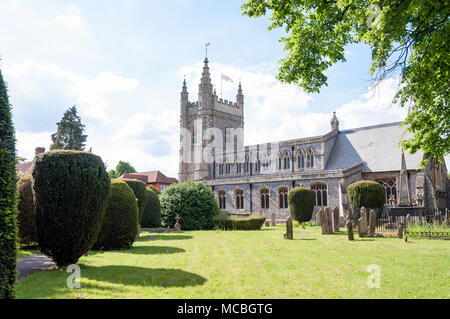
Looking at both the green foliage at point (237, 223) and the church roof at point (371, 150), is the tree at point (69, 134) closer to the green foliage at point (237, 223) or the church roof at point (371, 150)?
the green foliage at point (237, 223)

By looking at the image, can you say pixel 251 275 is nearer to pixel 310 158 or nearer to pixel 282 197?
pixel 282 197

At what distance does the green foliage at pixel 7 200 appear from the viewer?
17.2ft

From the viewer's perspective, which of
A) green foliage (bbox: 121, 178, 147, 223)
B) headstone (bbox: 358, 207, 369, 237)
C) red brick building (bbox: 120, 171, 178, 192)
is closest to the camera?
headstone (bbox: 358, 207, 369, 237)

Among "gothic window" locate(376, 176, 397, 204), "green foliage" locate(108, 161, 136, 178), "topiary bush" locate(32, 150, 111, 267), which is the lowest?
"topiary bush" locate(32, 150, 111, 267)

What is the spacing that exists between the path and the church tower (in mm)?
38275

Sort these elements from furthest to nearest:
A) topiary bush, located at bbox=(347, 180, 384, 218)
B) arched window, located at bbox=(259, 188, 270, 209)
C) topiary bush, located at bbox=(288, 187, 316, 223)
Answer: arched window, located at bbox=(259, 188, 270, 209), topiary bush, located at bbox=(288, 187, 316, 223), topiary bush, located at bbox=(347, 180, 384, 218)

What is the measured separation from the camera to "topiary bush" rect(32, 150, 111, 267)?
817 centimetres

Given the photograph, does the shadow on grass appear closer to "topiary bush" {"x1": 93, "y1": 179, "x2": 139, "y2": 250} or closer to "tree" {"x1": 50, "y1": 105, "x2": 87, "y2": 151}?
"topiary bush" {"x1": 93, "y1": 179, "x2": 139, "y2": 250}

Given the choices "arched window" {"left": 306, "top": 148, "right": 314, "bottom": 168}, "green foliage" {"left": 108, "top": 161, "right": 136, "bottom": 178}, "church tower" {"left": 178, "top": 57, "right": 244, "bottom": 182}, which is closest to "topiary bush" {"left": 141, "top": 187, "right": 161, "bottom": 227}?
"arched window" {"left": 306, "top": 148, "right": 314, "bottom": 168}

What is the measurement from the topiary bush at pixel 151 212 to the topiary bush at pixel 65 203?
694 inches

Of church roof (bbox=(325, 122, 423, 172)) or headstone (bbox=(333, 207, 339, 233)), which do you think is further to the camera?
church roof (bbox=(325, 122, 423, 172))
